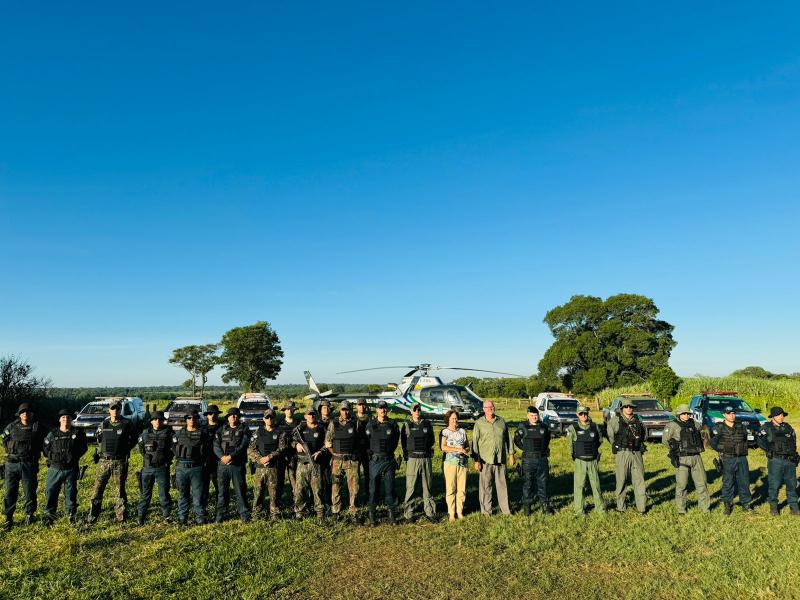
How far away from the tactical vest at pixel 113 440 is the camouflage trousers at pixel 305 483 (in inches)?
123

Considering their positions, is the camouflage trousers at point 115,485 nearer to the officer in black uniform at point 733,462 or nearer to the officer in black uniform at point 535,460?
the officer in black uniform at point 535,460

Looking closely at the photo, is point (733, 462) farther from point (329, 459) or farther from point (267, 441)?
point (267, 441)

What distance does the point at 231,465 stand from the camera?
9.62 metres

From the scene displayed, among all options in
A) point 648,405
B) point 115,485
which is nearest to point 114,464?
point 115,485

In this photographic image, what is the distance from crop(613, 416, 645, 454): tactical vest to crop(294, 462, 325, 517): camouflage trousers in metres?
5.45

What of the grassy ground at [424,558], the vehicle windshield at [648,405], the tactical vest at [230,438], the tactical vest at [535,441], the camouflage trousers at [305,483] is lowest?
the grassy ground at [424,558]

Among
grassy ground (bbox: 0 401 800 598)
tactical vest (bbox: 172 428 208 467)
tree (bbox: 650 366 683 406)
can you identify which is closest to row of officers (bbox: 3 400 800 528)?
tactical vest (bbox: 172 428 208 467)

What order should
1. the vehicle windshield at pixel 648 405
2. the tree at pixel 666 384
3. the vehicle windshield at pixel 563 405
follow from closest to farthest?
the vehicle windshield at pixel 648 405 → the vehicle windshield at pixel 563 405 → the tree at pixel 666 384

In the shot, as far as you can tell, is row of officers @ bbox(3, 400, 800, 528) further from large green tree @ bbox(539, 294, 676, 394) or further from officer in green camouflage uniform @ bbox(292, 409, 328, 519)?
large green tree @ bbox(539, 294, 676, 394)

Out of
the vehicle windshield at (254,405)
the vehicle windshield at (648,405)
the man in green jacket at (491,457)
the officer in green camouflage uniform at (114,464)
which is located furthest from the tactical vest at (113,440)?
the vehicle windshield at (648,405)

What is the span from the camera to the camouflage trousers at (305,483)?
32.1ft

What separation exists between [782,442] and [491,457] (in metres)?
5.17

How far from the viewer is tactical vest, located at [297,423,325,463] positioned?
9.95 metres

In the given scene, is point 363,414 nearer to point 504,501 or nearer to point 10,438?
point 504,501
